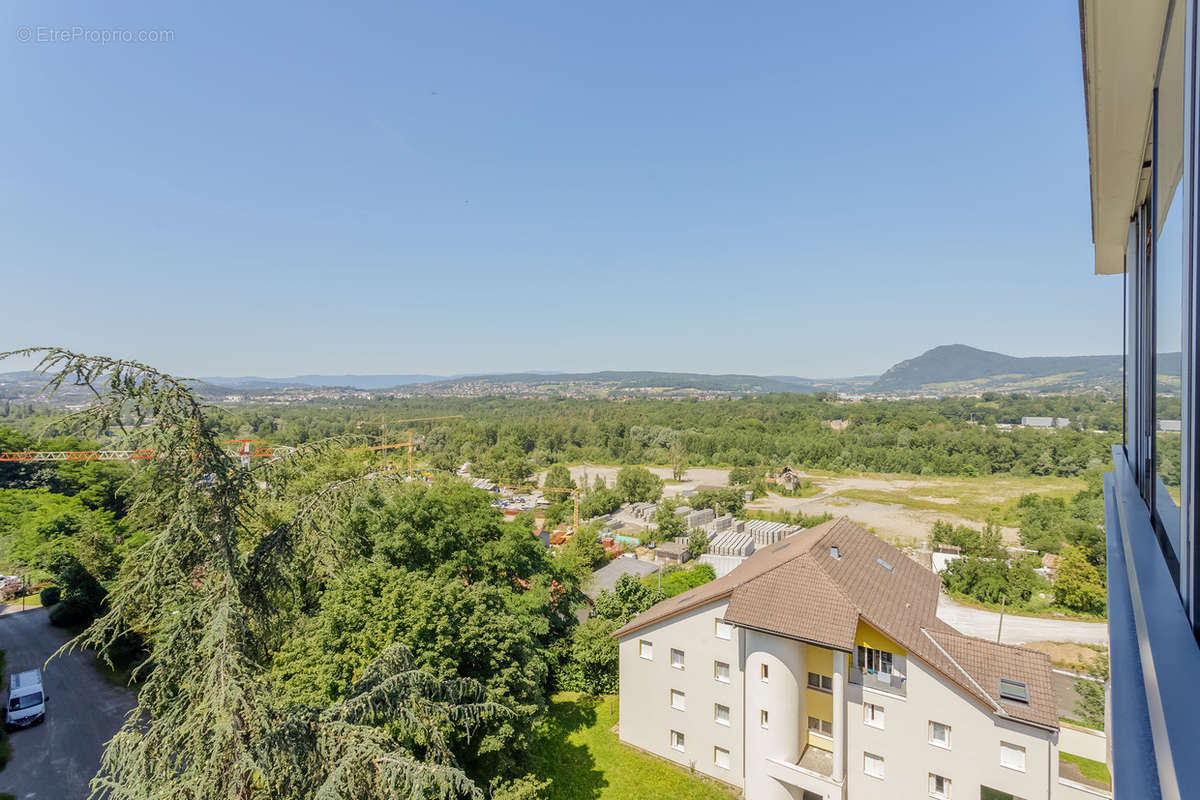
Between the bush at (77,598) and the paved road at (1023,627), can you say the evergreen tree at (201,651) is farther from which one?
the paved road at (1023,627)

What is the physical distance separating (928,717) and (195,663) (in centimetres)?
1107

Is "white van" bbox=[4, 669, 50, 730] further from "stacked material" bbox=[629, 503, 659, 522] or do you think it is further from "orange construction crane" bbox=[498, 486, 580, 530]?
"stacked material" bbox=[629, 503, 659, 522]

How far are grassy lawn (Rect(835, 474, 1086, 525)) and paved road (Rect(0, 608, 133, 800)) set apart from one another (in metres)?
45.7

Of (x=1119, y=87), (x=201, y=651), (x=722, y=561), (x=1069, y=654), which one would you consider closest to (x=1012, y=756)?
(x=1119, y=87)

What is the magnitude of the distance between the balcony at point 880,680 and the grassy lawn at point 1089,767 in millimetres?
5195

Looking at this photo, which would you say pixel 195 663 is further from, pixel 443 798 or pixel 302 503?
pixel 443 798

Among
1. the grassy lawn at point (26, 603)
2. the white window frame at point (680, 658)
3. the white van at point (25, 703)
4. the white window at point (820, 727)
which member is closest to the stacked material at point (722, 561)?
the white window frame at point (680, 658)

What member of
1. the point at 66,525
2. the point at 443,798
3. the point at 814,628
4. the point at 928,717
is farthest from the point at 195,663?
the point at 66,525

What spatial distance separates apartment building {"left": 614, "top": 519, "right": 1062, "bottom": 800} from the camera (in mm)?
9172

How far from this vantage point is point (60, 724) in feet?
41.2

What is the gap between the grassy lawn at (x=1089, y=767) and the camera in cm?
1112

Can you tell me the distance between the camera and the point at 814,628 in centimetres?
967

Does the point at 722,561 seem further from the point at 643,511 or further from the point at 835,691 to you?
the point at 835,691

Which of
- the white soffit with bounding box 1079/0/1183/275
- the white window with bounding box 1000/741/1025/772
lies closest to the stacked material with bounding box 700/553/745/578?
the white window with bounding box 1000/741/1025/772
